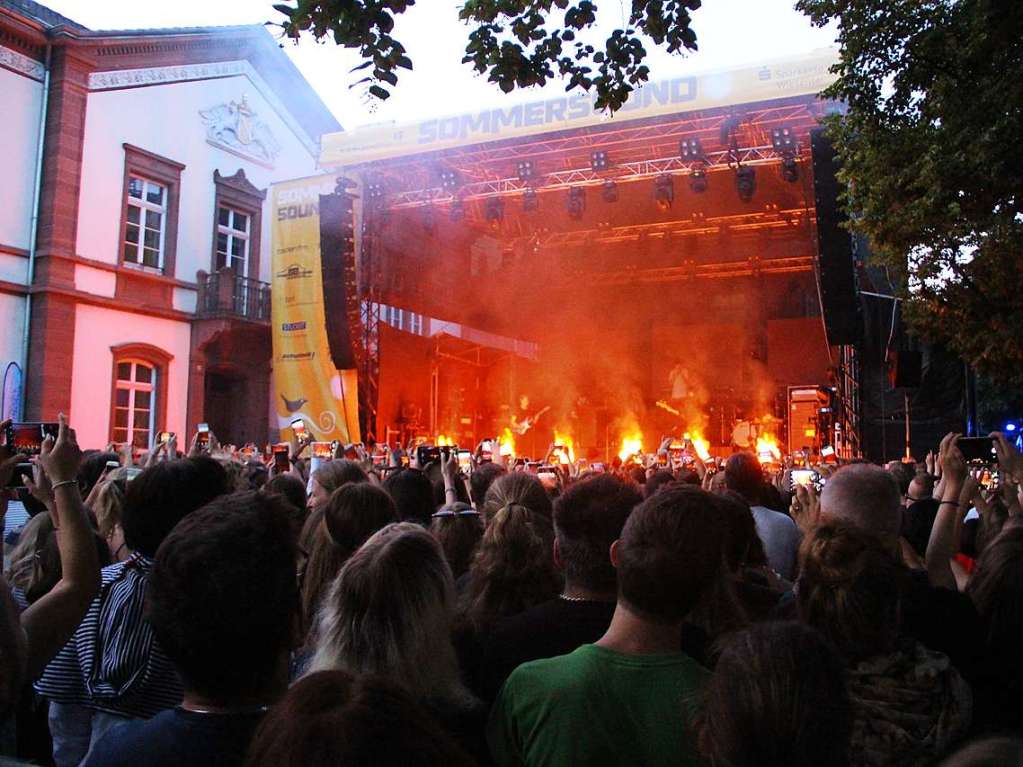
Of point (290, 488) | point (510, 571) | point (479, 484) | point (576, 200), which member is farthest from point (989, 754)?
point (576, 200)

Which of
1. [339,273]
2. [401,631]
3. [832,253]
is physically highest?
[339,273]

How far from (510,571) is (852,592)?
1.31 meters

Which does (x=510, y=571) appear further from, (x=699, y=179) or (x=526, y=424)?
(x=526, y=424)

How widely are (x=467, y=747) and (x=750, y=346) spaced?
80.3 ft

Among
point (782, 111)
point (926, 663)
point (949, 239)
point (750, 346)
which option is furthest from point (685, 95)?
point (926, 663)

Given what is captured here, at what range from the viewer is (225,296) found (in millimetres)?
18594

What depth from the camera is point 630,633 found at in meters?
1.98

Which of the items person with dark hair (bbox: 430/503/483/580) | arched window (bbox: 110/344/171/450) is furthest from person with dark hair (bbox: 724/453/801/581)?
arched window (bbox: 110/344/171/450)

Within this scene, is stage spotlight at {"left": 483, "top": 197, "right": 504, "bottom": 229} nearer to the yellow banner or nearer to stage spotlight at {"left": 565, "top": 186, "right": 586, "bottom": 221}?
stage spotlight at {"left": 565, "top": 186, "right": 586, "bottom": 221}

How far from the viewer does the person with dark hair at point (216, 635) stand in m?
1.46

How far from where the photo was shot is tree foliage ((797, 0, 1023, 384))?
863 centimetres

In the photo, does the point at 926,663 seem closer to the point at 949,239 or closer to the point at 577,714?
the point at 577,714

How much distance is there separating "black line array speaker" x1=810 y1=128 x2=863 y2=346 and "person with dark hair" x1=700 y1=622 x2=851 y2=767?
39.3 feet

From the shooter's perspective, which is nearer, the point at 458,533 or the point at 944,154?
the point at 458,533
